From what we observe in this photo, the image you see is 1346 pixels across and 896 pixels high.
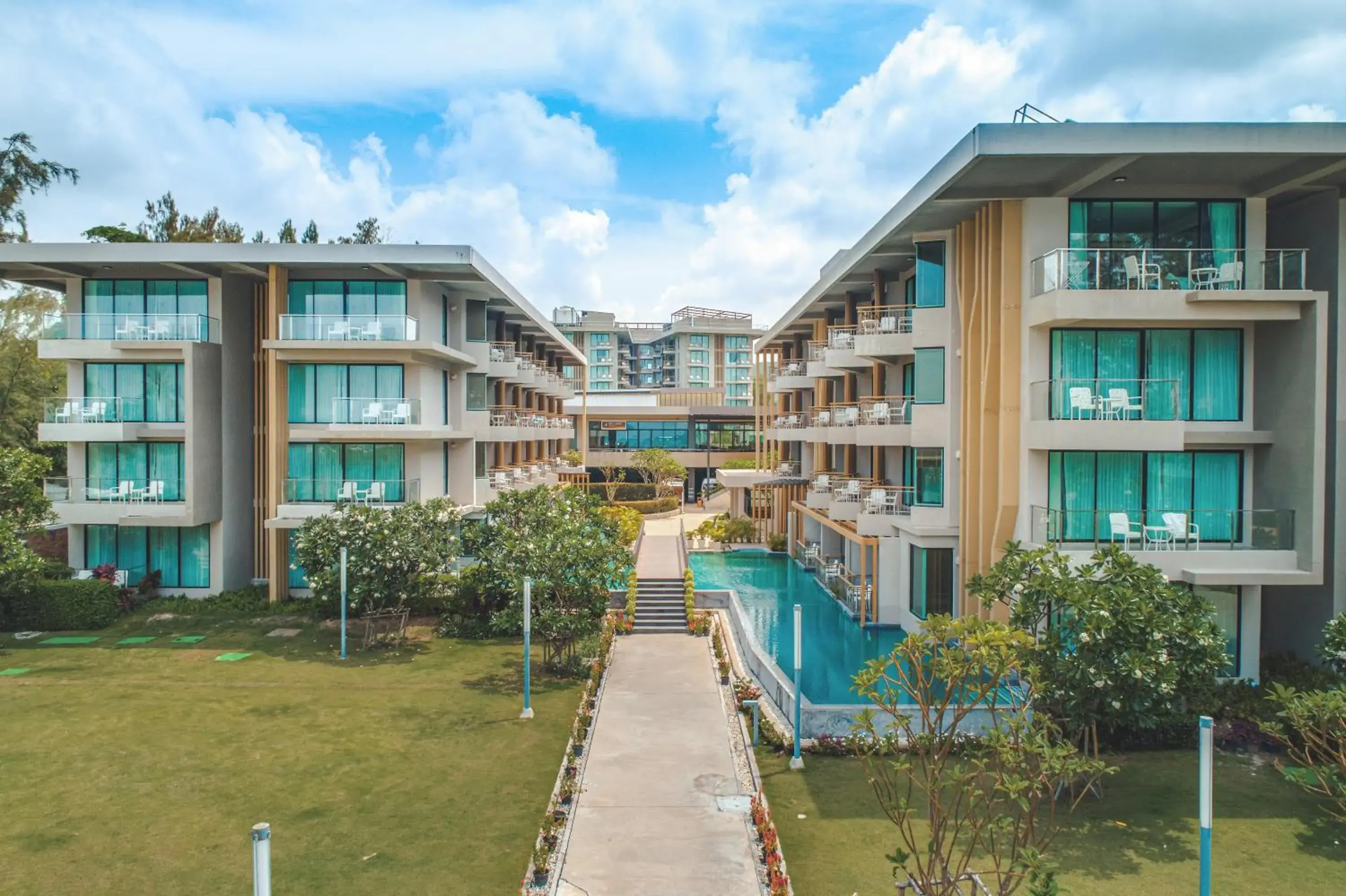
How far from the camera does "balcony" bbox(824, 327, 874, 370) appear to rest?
94.4ft

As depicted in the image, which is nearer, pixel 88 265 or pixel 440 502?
pixel 440 502

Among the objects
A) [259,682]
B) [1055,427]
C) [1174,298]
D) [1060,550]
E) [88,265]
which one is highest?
[88,265]

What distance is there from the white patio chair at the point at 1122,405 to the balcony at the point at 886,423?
6292 millimetres

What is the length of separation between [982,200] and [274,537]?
2067 centimetres

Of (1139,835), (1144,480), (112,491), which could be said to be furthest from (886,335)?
(112,491)

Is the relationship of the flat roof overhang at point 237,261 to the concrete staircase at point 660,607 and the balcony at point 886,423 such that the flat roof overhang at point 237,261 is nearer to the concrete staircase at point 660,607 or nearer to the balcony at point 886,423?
the concrete staircase at point 660,607

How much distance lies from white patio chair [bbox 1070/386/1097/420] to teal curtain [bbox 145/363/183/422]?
23.9m

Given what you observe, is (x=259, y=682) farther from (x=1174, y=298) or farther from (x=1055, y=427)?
(x=1174, y=298)

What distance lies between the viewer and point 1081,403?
18000 millimetres

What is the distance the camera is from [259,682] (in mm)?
18359

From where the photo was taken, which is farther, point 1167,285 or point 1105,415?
point 1105,415

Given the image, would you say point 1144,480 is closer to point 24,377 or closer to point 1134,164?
point 1134,164

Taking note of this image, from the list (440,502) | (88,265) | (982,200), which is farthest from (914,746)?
(88,265)

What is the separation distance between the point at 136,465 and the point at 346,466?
6.28m
